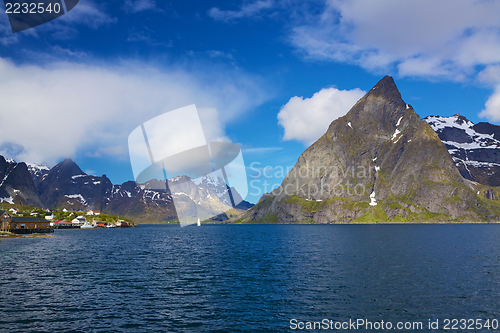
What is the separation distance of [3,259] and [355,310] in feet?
250

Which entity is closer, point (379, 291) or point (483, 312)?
point (483, 312)

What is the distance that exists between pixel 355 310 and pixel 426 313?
23.4 feet

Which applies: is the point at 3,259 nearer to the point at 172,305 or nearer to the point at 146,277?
the point at 146,277

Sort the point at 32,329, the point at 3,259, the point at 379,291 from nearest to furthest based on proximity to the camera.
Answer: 1. the point at 32,329
2. the point at 379,291
3. the point at 3,259

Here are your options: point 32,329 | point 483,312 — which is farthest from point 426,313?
point 32,329

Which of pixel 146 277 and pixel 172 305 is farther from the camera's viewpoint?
pixel 146 277

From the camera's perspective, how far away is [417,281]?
153ft

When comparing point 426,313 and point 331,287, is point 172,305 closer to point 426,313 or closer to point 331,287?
point 331,287

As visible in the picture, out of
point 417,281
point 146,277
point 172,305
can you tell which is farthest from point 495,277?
point 146,277

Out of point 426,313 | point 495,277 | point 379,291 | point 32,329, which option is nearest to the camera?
point 32,329

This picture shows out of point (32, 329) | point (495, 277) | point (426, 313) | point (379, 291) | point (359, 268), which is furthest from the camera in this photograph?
point (359, 268)

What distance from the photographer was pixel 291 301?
36.9 metres

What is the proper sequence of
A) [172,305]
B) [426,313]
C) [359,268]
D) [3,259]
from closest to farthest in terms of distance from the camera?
[426,313] < [172,305] < [359,268] < [3,259]

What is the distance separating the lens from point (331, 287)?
43.5 m
